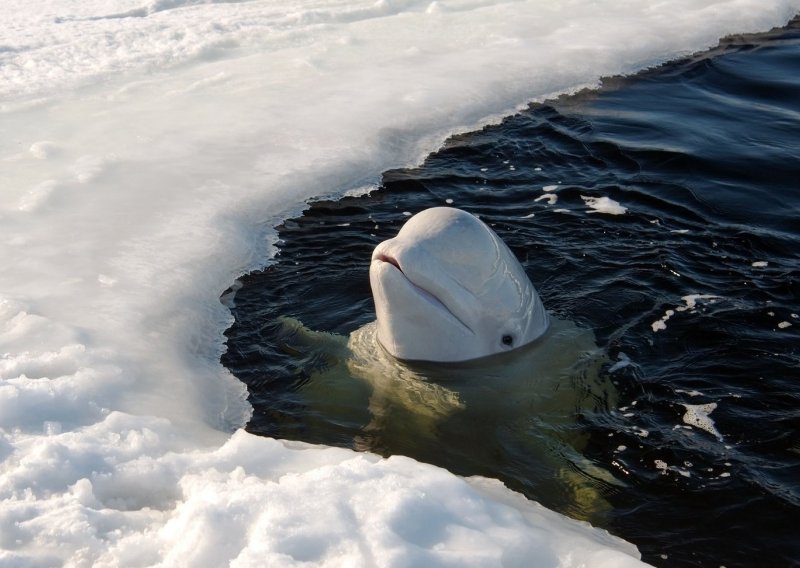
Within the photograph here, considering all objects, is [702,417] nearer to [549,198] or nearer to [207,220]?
[549,198]

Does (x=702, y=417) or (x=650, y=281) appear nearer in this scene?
(x=702, y=417)

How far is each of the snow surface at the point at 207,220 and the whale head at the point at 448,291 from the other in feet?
3.73

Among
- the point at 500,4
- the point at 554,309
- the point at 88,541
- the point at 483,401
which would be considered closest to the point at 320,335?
the point at 483,401

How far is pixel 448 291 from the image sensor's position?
5996 millimetres

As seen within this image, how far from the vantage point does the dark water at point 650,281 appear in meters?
5.27

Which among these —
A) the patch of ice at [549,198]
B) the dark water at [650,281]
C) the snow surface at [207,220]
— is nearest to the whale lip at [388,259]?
the dark water at [650,281]

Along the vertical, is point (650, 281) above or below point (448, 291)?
below

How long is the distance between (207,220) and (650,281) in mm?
3550

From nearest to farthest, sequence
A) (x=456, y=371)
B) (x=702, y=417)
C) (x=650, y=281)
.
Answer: (x=702, y=417) → (x=456, y=371) → (x=650, y=281)

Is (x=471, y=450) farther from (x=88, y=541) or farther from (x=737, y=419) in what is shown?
(x=88, y=541)

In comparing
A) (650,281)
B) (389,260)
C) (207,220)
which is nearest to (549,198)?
(650,281)

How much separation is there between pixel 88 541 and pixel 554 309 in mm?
4189

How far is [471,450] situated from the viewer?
5.68 meters

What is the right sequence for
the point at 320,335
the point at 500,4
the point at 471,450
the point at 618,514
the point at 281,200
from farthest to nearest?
the point at 500,4 < the point at 281,200 < the point at 320,335 < the point at 471,450 < the point at 618,514
